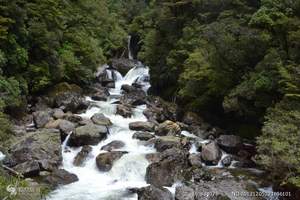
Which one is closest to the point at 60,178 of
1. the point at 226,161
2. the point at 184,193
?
the point at 184,193

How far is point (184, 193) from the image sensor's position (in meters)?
14.5

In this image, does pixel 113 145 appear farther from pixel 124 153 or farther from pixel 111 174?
pixel 111 174

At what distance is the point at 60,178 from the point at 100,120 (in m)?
A: 6.50

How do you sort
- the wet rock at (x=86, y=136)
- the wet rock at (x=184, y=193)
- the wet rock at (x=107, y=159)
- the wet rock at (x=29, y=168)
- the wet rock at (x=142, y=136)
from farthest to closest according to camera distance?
the wet rock at (x=142, y=136)
the wet rock at (x=86, y=136)
the wet rock at (x=107, y=159)
the wet rock at (x=29, y=168)
the wet rock at (x=184, y=193)

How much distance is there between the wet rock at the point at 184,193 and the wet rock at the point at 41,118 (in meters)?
9.44

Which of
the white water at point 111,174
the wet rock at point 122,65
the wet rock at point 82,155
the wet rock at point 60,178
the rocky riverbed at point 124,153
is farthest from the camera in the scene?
the wet rock at point 122,65

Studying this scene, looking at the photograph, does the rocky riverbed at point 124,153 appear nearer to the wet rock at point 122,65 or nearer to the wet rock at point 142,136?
the wet rock at point 142,136

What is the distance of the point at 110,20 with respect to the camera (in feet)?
139

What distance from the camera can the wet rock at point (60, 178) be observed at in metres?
15.5

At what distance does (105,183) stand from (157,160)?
261 cm

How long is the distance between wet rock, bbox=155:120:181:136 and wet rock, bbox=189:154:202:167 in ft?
9.91

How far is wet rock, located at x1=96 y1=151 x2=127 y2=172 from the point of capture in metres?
17.3

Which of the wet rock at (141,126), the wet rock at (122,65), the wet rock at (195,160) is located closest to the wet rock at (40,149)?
the wet rock at (141,126)

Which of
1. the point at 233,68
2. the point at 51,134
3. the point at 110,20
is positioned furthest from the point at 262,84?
the point at 110,20
